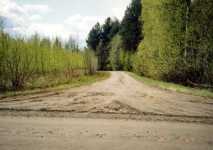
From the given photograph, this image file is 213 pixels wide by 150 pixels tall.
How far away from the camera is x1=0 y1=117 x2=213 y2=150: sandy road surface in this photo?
574 cm

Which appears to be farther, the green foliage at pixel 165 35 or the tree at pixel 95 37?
the tree at pixel 95 37

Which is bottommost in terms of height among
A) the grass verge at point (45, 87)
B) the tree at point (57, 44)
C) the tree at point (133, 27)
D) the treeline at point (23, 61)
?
the grass verge at point (45, 87)

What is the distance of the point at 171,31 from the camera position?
22750 millimetres

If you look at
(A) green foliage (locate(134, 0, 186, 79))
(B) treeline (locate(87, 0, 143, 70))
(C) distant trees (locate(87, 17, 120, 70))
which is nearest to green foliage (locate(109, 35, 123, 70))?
(B) treeline (locate(87, 0, 143, 70))

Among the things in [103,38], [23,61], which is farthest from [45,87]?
[103,38]

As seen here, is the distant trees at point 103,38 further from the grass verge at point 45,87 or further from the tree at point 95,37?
the grass verge at point 45,87

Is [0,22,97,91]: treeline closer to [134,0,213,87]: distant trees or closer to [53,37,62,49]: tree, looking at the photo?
[53,37,62,49]: tree

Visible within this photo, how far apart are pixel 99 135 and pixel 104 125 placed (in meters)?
1.22

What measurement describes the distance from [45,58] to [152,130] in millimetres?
18688

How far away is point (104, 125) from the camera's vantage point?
7855 mm

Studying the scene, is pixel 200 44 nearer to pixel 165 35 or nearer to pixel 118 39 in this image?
pixel 165 35

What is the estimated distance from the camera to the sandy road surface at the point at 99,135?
5.74 metres

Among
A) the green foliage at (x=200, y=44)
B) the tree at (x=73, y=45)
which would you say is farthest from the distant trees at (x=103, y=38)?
the green foliage at (x=200, y=44)

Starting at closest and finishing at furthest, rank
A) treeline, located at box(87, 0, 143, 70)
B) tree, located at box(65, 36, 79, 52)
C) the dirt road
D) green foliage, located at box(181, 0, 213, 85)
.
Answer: the dirt road
green foliage, located at box(181, 0, 213, 85)
tree, located at box(65, 36, 79, 52)
treeline, located at box(87, 0, 143, 70)
